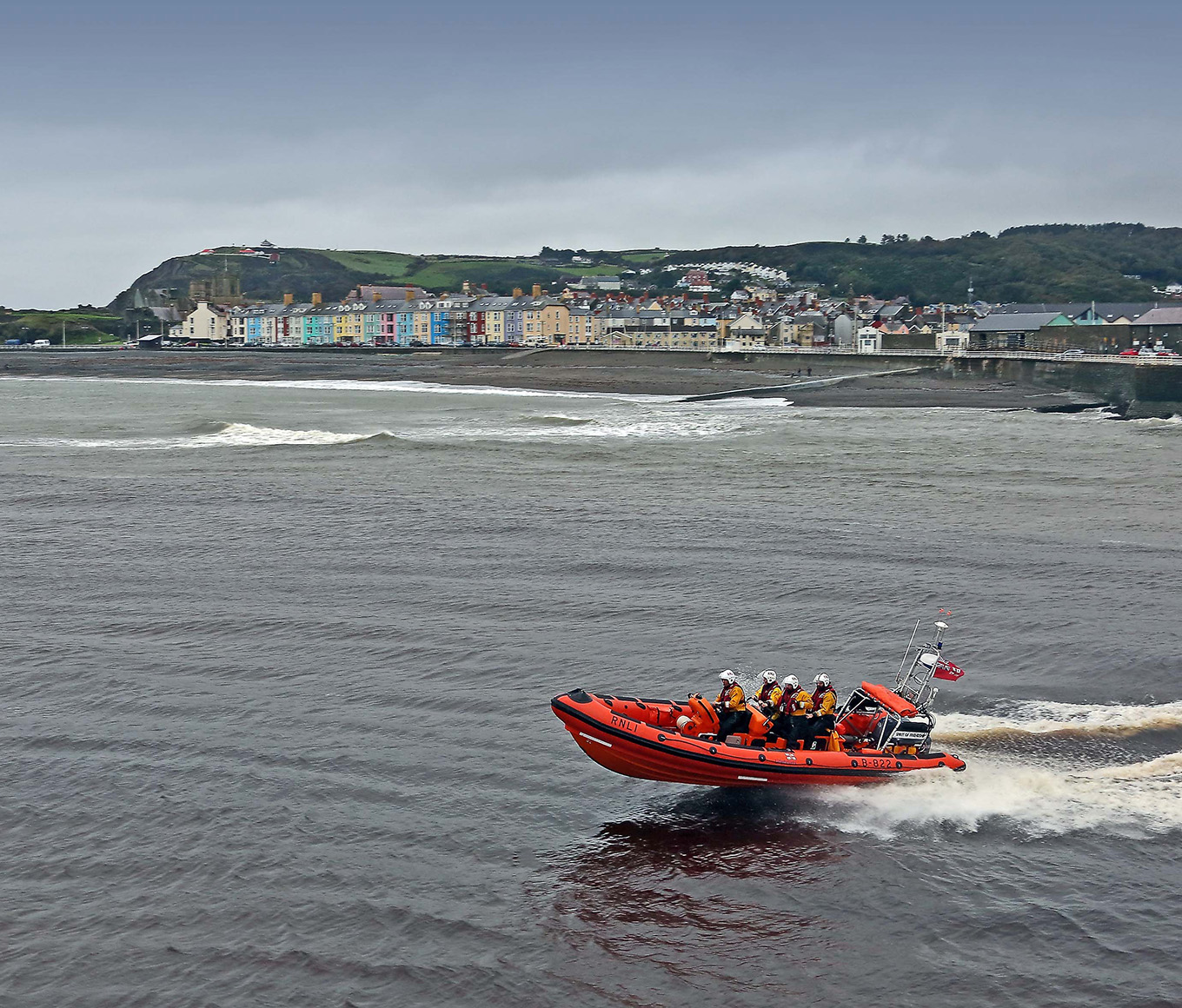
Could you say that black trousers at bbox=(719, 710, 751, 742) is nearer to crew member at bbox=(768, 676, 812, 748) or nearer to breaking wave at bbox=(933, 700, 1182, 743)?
crew member at bbox=(768, 676, 812, 748)

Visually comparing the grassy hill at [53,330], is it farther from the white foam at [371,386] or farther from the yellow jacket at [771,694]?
the yellow jacket at [771,694]

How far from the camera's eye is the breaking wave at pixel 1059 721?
18.2 m

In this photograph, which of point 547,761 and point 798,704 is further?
point 547,761

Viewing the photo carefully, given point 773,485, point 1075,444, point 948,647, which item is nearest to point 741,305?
point 1075,444

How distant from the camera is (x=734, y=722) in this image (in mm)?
16688

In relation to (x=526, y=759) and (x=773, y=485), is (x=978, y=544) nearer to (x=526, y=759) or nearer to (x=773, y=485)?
(x=773, y=485)

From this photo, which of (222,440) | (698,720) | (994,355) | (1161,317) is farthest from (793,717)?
(1161,317)

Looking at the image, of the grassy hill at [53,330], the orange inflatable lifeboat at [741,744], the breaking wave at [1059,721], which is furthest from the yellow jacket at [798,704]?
the grassy hill at [53,330]

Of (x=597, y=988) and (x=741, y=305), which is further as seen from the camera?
(x=741, y=305)

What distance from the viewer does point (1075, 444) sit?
54.7 m

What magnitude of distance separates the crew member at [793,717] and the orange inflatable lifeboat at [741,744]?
12 centimetres

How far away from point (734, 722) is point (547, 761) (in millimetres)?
2698

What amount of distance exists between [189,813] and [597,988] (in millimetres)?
6020

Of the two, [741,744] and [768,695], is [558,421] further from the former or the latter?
[741,744]
